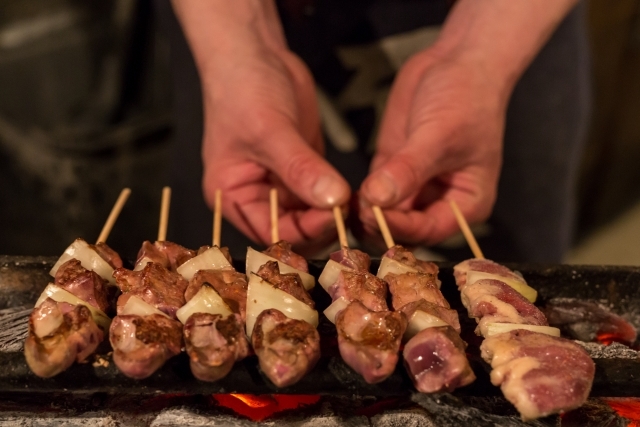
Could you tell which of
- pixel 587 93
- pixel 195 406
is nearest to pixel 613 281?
pixel 195 406

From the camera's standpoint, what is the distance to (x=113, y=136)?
5340mm

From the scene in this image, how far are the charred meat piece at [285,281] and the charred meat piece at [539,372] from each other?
1.96ft

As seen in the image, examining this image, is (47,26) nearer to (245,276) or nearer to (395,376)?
(245,276)

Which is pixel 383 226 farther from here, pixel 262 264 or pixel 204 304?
pixel 204 304

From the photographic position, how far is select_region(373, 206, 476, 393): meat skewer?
1.61 metres

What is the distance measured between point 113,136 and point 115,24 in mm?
1222

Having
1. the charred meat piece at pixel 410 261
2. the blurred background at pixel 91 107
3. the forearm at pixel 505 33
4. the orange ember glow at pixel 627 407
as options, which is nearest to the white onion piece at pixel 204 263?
the charred meat piece at pixel 410 261

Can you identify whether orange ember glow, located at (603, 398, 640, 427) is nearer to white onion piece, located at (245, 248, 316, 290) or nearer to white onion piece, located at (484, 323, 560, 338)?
white onion piece, located at (484, 323, 560, 338)

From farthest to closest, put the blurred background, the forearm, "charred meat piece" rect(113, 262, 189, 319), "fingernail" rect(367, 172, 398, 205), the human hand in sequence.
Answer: the blurred background → the forearm → the human hand → "fingernail" rect(367, 172, 398, 205) → "charred meat piece" rect(113, 262, 189, 319)

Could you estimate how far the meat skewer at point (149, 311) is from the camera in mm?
1609

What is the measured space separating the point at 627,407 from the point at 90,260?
193 cm

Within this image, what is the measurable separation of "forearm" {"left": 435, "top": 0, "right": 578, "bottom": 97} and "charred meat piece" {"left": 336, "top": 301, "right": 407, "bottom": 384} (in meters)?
1.85

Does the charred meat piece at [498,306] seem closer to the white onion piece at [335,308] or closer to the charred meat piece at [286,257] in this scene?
the white onion piece at [335,308]

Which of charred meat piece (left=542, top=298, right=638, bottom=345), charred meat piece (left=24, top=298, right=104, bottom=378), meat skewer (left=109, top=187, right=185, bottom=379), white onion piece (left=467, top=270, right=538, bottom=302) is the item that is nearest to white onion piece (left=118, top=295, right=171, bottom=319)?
meat skewer (left=109, top=187, right=185, bottom=379)
